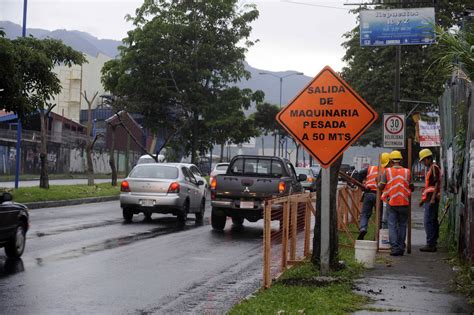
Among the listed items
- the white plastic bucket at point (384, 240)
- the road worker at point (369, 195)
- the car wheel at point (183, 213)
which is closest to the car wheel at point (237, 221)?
the car wheel at point (183, 213)

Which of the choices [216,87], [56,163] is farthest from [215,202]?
[56,163]

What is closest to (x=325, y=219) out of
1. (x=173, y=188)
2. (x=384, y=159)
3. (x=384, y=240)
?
(x=384, y=240)

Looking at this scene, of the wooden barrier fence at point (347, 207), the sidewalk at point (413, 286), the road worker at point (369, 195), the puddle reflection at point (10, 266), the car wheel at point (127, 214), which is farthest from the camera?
the car wheel at point (127, 214)

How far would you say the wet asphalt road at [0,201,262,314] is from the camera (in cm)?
760

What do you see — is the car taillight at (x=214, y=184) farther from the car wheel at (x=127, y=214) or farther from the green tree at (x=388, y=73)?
the green tree at (x=388, y=73)

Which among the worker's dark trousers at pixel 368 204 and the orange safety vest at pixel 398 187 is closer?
the orange safety vest at pixel 398 187

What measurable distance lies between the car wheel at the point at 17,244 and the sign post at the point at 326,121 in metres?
4.67

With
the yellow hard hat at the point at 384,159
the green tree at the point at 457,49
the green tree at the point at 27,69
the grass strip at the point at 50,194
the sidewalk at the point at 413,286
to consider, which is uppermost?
the green tree at the point at 27,69

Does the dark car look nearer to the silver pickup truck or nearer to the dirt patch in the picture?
the dirt patch

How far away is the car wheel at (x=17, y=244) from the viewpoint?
10.5 m

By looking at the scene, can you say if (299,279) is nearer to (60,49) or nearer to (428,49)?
(60,49)

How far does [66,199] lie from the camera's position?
24.3m

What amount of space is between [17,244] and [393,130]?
360 inches

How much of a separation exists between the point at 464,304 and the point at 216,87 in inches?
1375
